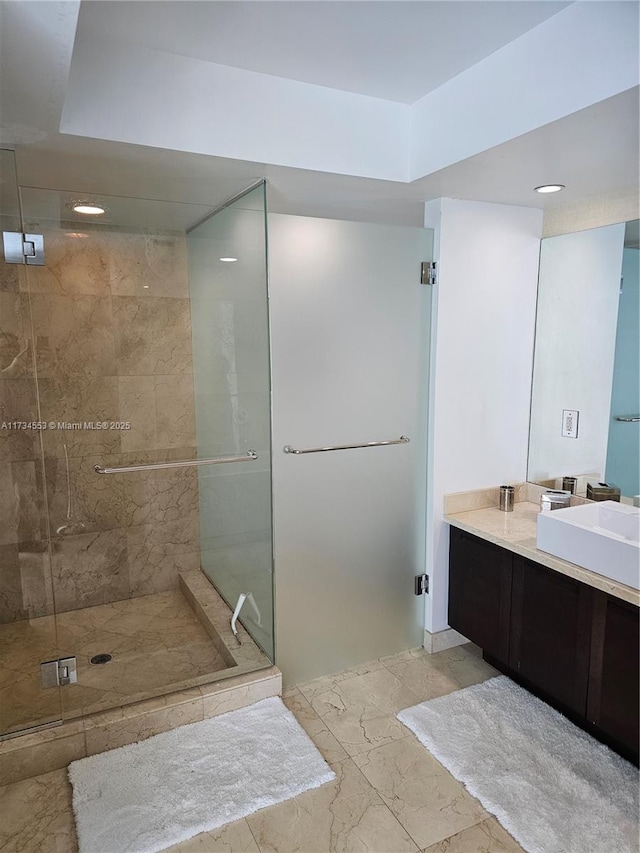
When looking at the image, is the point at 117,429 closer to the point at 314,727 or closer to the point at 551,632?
the point at 314,727

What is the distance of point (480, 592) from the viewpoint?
278 centimetres

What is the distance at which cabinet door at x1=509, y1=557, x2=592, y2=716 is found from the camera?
226 centimetres

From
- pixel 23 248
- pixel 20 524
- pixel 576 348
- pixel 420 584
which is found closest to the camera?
pixel 23 248

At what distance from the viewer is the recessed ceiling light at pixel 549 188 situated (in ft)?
8.32

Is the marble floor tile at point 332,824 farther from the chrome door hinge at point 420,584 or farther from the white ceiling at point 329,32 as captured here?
the white ceiling at point 329,32

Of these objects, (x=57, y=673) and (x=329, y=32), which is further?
(x=57, y=673)

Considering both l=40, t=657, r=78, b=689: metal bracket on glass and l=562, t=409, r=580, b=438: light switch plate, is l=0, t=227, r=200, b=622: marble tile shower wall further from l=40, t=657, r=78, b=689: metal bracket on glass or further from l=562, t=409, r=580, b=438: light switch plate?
l=562, t=409, r=580, b=438: light switch plate

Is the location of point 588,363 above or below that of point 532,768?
above

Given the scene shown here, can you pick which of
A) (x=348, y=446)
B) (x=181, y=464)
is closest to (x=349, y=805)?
(x=348, y=446)

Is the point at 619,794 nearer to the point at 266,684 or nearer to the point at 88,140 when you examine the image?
the point at 266,684

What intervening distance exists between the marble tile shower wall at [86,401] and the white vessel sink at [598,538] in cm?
173

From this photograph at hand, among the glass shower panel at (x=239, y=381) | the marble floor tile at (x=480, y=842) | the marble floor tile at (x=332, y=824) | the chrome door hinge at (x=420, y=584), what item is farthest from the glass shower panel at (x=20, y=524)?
the chrome door hinge at (x=420, y=584)

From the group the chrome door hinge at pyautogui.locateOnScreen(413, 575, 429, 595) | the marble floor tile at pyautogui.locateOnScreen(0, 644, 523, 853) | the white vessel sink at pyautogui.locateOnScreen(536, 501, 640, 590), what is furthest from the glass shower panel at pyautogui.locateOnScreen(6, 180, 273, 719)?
the white vessel sink at pyautogui.locateOnScreen(536, 501, 640, 590)

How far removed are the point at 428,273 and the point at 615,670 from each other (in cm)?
188
